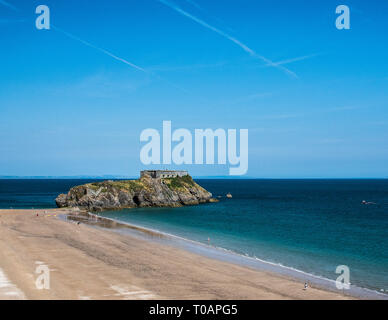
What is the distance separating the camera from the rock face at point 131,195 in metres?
93.1

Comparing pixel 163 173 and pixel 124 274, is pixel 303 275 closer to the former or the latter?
pixel 124 274

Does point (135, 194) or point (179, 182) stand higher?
point (179, 182)

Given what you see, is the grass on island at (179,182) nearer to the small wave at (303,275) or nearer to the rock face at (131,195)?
the rock face at (131,195)

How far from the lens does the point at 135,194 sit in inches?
3959

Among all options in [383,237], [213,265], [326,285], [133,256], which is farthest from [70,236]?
[383,237]

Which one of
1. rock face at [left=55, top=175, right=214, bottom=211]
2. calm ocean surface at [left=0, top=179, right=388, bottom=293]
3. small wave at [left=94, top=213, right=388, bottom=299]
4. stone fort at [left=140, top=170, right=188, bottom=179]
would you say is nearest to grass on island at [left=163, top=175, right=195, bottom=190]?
rock face at [left=55, top=175, right=214, bottom=211]

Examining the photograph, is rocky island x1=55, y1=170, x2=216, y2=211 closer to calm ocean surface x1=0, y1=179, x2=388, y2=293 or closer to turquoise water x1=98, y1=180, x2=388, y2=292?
calm ocean surface x1=0, y1=179, x2=388, y2=293

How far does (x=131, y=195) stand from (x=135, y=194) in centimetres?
138

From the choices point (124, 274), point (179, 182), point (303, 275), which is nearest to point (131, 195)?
point (179, 182)

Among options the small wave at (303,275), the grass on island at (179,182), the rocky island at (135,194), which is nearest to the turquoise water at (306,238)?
the small wave at (303,275)

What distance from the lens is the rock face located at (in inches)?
3664

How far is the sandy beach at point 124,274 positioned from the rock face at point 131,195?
154 ft
